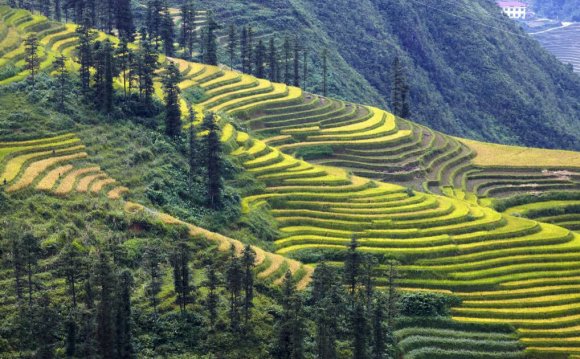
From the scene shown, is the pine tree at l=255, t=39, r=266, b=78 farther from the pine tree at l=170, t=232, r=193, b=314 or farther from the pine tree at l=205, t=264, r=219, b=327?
the pine tree at l=205, t=264, r=219, b=327

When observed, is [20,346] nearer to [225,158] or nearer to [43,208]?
[43,208]

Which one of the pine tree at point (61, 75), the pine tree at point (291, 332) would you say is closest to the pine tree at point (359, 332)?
the pine tree at point (291, 332)

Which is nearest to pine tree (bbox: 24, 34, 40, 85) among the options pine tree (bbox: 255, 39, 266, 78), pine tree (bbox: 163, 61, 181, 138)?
pine tree (bbox: 163, 61, 181, 138)

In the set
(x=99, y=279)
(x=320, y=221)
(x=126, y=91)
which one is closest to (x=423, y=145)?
(x=320, y=221)

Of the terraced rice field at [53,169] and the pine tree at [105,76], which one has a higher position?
the pine tree at [105,76]

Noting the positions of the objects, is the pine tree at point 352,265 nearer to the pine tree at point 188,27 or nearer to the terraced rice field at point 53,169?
the terraced rice field at point 53,169
